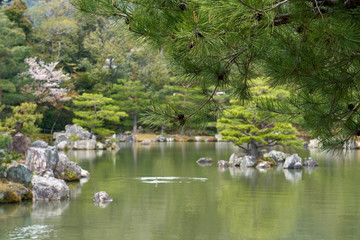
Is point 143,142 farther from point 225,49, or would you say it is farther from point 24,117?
point 225,49

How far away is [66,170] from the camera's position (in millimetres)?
12250

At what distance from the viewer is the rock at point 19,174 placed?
30.1ft

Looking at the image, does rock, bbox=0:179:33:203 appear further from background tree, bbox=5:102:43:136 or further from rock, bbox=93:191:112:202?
background tree, bbox=5:102:43:136

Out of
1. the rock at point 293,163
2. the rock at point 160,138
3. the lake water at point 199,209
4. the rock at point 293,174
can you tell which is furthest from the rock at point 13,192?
→ the rock at point 160,138

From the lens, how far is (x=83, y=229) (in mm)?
7203

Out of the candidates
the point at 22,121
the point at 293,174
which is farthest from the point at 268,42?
the point at 293,174

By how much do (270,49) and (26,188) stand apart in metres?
6.87

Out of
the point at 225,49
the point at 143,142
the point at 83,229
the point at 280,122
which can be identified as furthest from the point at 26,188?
the point at 143,142

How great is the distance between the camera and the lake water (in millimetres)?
7086

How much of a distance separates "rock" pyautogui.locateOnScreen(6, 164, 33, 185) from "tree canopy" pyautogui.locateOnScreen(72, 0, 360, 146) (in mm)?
5899

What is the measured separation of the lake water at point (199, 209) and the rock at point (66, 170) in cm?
53

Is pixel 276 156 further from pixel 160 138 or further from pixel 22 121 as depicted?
pixel 160 138

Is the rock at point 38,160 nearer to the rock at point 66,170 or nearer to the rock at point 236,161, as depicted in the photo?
the rock at point 66,170

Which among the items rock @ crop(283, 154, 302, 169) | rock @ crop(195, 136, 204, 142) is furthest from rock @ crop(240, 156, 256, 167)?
rock @ crop(195, 136, 204, 142)
